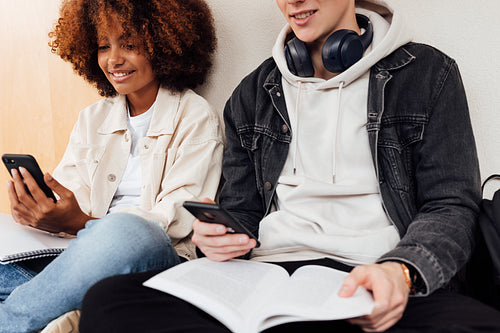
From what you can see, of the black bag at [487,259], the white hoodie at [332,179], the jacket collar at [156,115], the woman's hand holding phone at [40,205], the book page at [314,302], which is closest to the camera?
the book page at [314,302]

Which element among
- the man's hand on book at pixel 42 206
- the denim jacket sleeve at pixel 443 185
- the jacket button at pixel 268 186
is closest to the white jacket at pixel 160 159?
the man's hand on book at pixel 42 206

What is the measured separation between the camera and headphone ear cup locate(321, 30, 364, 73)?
1.01 meters

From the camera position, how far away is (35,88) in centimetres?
207

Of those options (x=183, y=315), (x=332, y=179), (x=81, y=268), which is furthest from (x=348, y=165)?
(x=81, y=268)

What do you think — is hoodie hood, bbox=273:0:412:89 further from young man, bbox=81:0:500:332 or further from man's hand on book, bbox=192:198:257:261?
man's hand on book, bbox=192:198:257:261

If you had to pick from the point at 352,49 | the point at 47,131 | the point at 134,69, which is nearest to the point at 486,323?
the point at 352,49

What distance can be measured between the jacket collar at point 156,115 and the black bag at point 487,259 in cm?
Result: 85

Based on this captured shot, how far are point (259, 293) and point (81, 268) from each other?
A: 1.30ft

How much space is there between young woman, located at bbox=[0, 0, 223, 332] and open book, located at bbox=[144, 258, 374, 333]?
0.81 ft

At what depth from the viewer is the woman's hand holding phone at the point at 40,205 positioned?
119 centimetres

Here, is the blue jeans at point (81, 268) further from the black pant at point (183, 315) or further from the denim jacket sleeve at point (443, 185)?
the denim jacket sleeve at point (443, 185)

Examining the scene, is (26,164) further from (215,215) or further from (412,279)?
(412,279)

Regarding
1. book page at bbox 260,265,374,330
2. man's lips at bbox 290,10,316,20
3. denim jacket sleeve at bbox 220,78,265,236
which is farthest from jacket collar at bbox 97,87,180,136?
book page at bbox 260,265,374,330

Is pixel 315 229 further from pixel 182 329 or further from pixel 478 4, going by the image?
pixel 478 4
